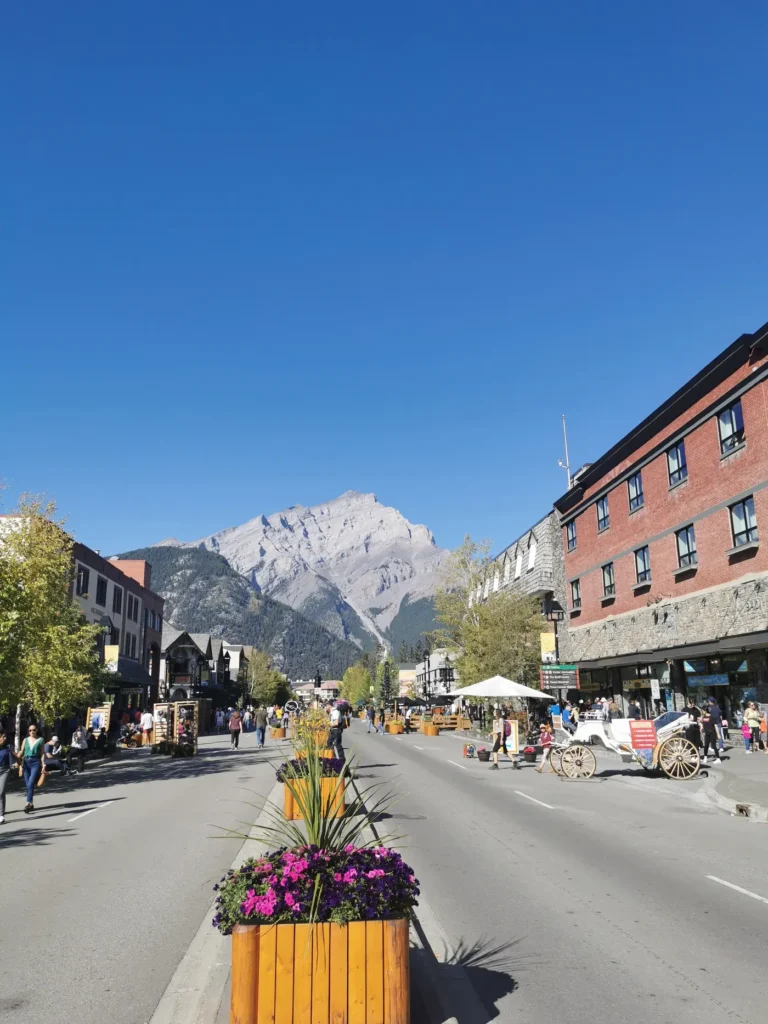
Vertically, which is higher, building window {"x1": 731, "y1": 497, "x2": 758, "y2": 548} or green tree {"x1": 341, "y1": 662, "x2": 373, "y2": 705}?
building window {"x1": 731, "y1": 497, "x2": 758, "y2": 548}

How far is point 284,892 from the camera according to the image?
181 inches

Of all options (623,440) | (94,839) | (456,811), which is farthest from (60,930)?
(623,440)

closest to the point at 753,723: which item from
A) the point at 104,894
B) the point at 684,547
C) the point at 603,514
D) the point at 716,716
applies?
the point at 716,716

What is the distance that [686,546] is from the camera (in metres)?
29.0

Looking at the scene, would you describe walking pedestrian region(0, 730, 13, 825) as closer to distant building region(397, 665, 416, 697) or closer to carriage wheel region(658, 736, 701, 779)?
carriage wheel region(658, 736, 701, 779)

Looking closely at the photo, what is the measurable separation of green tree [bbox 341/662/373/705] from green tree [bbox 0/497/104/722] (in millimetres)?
133278

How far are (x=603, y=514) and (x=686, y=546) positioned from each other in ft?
26.2

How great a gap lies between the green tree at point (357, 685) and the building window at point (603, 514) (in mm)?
125259

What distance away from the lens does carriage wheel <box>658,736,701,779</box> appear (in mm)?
18672

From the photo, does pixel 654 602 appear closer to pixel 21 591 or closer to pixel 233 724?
pixel 233 724

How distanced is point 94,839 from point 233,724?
23.9m

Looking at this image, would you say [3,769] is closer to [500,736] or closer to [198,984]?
[198,984]

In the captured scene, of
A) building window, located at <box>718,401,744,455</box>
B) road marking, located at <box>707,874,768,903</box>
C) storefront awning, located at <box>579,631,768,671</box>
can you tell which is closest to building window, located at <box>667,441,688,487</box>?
building window, located at <box>718,401,744,455</box>

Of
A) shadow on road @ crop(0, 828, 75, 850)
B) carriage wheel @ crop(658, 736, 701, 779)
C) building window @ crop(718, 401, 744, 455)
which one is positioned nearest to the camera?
shadow on road @ crop(0, 828, 75, 850)
